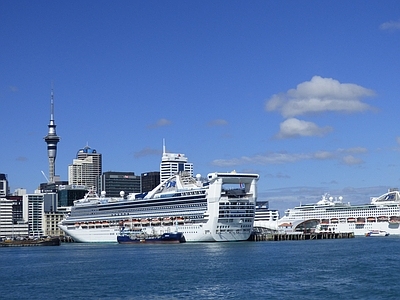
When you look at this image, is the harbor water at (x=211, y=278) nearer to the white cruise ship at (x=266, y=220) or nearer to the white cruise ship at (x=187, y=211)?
the white cruise ship at (x=187, y=211)

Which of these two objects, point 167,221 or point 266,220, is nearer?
point 167,221

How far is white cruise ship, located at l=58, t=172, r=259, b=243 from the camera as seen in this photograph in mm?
110562

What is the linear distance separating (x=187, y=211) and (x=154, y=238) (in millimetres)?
8609

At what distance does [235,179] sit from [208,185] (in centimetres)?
439

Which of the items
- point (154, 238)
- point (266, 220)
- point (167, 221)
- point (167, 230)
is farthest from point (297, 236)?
point (266, 220)

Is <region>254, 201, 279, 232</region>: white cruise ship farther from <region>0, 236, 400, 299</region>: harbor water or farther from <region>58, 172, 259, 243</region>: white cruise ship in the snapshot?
<region>0, 236, 400, 299</region>: harbor water

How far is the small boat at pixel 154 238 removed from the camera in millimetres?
115750

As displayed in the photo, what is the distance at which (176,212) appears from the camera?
119m

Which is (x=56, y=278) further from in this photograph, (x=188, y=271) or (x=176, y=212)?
(x=176, y=212)

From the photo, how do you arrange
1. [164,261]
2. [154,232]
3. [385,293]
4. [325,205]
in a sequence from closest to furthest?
[385,293]
[164,261]
[154,232]
[325,205]

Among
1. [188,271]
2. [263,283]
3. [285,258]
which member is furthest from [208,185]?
[263,283]

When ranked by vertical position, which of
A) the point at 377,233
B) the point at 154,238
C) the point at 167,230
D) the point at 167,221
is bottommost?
the point at 377,233

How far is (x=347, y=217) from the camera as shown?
169 metres

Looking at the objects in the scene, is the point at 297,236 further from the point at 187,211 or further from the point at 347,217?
the point at 187,211
